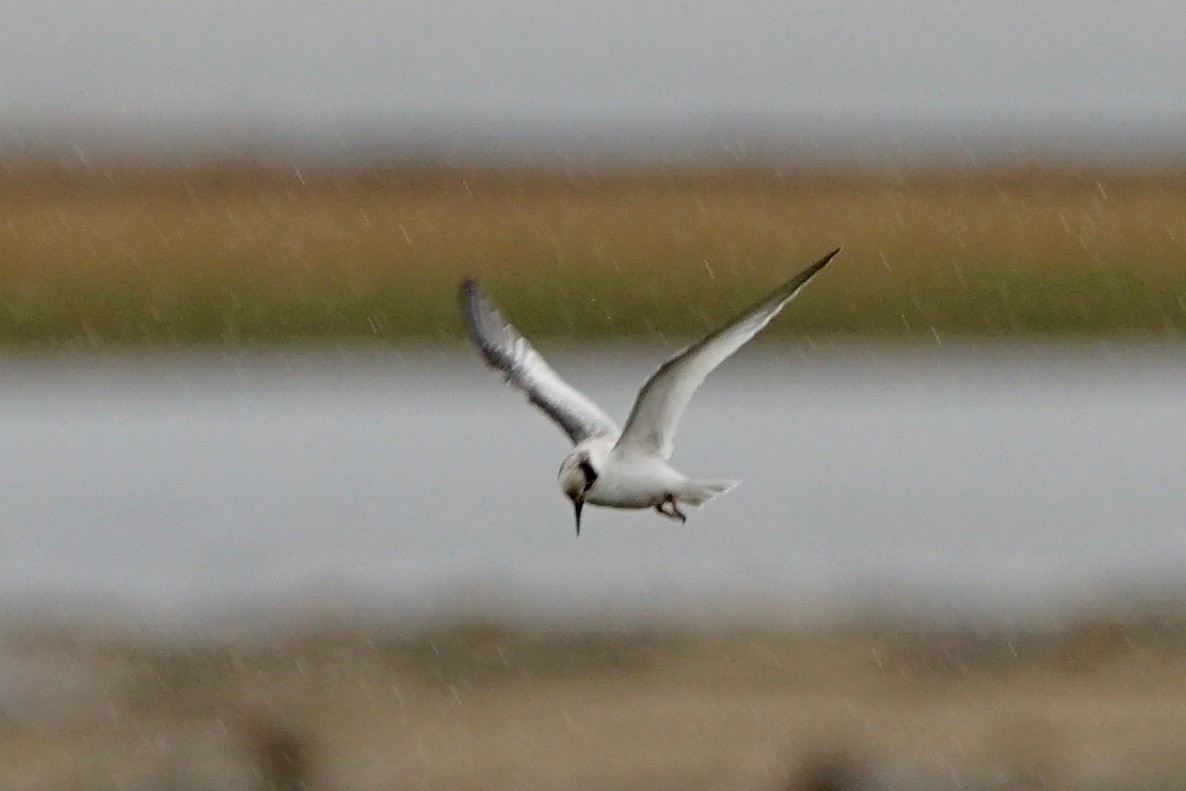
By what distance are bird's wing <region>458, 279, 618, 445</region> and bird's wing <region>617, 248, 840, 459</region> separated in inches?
27.7

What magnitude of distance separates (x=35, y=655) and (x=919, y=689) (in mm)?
4164

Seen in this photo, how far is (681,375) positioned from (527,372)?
1.55m

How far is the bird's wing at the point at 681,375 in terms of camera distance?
8.17m

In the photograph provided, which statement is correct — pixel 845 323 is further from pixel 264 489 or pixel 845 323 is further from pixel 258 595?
pixel 258 595

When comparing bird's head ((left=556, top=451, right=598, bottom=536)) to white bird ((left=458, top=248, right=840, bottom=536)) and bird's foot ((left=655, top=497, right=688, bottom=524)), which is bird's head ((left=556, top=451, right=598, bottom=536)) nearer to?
white bird ((left=458, top=248, right=840, bottom=536))

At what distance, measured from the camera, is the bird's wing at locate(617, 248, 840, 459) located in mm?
8172

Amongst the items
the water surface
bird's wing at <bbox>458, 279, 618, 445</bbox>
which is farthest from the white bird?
the water surface

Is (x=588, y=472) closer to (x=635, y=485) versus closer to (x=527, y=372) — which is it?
(x=635, y=485)

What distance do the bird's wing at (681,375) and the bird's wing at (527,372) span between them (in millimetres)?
704

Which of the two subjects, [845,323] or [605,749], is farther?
[845,323]

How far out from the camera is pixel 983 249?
23.6 metres

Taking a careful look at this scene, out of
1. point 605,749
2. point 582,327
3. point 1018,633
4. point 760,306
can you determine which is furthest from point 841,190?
point 760,306

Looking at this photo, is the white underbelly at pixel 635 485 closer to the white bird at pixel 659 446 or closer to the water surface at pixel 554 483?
the white bird at pixel 659 446

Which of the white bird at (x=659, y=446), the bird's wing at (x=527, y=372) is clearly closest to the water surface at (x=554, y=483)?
the bird's wing at (x=527, y=372)
